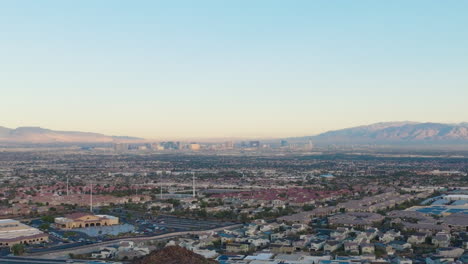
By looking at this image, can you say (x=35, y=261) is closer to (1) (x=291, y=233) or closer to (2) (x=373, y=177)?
(1) (x=291, y=233)

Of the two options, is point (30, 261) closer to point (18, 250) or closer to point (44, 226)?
point (18, 250)

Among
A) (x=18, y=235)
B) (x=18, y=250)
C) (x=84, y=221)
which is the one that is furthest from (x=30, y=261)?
(x=84, y=221)

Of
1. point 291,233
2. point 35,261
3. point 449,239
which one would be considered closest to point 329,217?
point 291,233

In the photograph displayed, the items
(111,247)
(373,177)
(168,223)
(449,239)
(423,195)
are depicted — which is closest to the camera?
(111,247)

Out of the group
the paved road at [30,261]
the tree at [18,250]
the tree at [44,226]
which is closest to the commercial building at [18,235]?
the tree at [44,226]

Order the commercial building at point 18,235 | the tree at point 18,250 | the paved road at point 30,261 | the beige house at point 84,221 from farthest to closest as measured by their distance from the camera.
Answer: the beige house at point 84,221 → the commercial building at point 18,235 → the tree at point 18,250 → the paved road at point 30,261

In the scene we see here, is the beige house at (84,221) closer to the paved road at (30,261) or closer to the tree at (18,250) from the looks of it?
the tree at (18,250)
